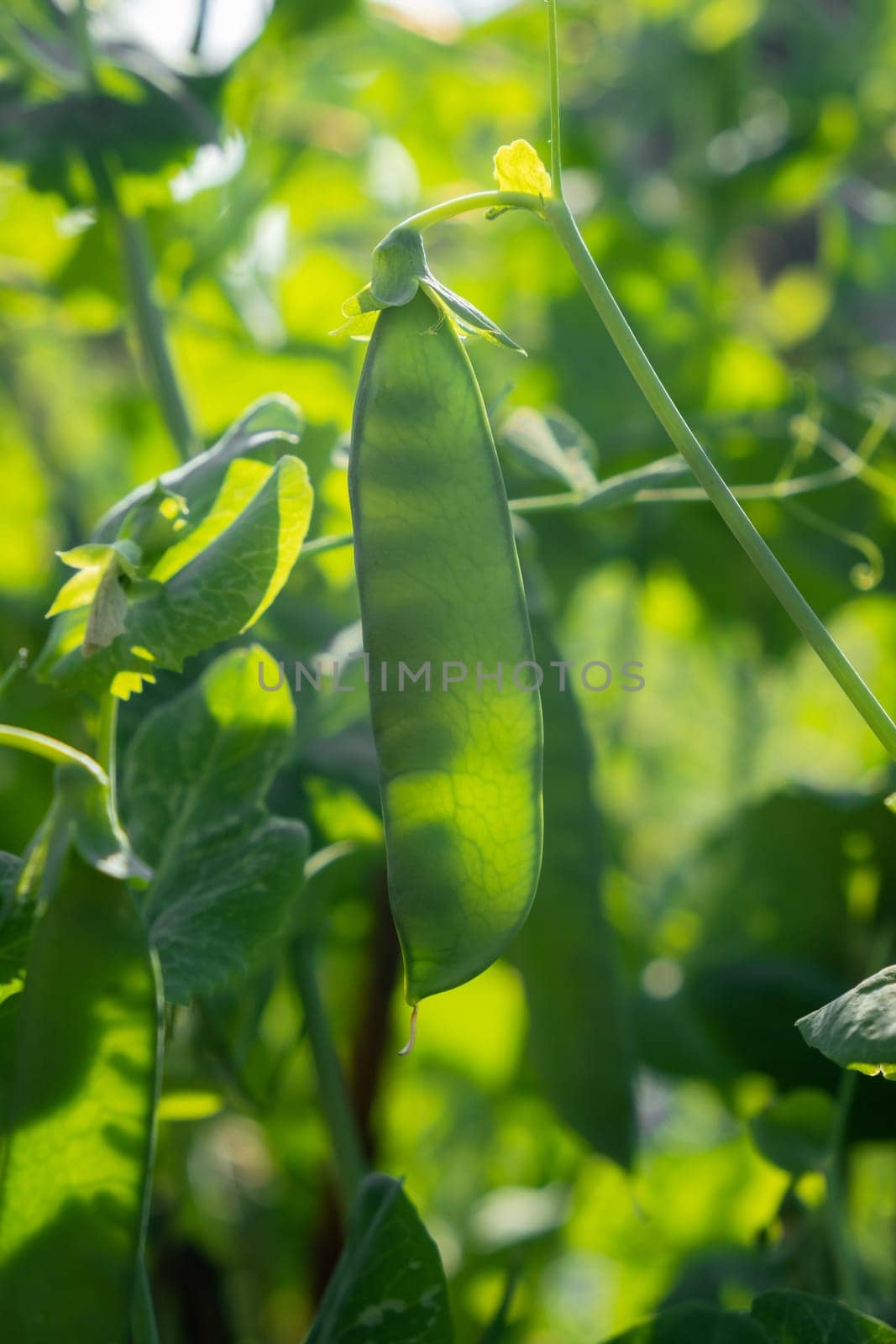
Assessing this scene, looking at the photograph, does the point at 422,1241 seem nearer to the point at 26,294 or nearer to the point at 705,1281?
the point at 705,1281

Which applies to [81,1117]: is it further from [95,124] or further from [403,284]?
[95,124]

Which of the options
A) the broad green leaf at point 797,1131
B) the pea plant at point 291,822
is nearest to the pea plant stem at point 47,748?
the pea plant at point 291,822

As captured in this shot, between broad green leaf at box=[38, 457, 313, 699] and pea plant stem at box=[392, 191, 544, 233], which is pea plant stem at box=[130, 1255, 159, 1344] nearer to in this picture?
broad green leaf at box=[38, 457, 313, 699]

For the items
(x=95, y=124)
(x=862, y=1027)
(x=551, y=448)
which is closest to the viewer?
(x=862, y=1027)

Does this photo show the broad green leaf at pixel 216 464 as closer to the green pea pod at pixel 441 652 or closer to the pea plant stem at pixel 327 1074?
the green pea pod at pixel 441 652

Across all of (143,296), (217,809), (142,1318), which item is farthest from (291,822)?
(143,296)

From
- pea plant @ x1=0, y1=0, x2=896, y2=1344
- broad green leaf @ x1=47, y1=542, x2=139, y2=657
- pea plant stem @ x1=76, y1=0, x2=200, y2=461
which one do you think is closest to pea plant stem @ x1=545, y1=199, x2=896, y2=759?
A: pea plant @ x1=0, y1=0, x2=896, y2=1344
